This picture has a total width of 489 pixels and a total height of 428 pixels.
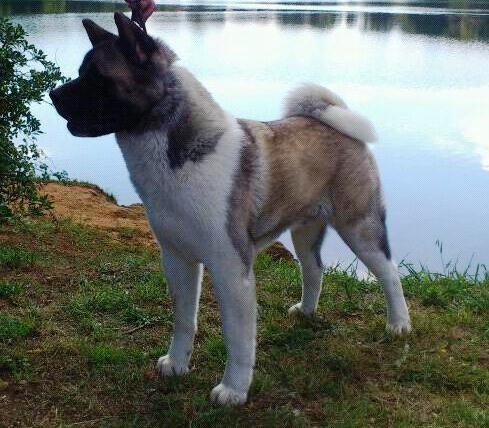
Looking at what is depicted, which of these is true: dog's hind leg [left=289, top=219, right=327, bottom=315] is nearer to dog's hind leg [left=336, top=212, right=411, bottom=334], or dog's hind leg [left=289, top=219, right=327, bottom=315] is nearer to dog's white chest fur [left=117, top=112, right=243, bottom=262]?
dog's hind leg [left=336, top=212, right=411, bottom=334]

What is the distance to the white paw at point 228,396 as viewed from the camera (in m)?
3.14

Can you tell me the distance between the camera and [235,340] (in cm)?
307

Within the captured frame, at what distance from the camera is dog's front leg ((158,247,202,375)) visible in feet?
10.8

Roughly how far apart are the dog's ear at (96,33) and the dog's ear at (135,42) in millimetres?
94

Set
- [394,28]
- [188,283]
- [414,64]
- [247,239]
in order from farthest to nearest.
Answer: [394,28]
[414,64]
[188,283]
[247,239]

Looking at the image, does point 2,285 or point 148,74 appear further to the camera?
point 2,285

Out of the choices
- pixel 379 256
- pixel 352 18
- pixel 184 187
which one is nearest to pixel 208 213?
pixel 184 187

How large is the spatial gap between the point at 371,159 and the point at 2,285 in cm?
214

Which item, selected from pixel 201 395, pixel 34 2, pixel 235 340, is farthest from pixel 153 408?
pixel 34 2

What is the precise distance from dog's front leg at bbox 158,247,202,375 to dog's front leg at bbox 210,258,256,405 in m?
0.27

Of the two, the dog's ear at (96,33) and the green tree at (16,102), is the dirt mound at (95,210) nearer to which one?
the green tree at (16,102)

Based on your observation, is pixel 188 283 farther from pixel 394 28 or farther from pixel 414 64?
pixel 394 28

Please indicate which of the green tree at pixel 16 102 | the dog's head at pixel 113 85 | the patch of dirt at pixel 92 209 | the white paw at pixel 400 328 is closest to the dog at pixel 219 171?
the dog's head at pixel 113 85

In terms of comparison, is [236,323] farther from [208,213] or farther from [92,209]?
[92,209]
